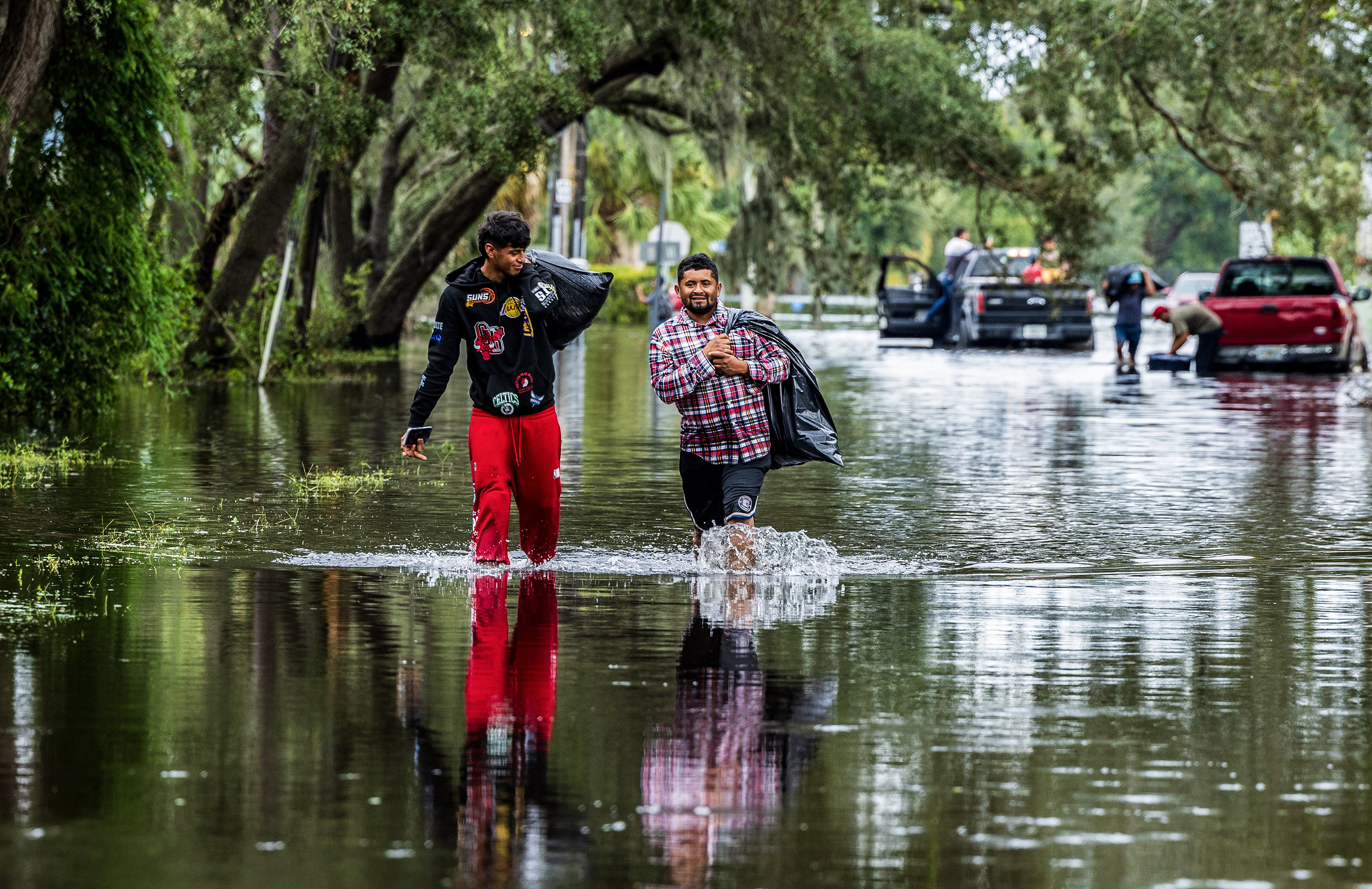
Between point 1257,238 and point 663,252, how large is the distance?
45.8 feet

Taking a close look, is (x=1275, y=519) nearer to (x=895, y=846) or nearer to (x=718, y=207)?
(x=895, y=846)

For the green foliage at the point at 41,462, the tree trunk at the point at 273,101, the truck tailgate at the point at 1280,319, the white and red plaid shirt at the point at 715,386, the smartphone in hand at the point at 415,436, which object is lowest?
the green foliage at the point at 41,462

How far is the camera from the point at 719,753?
618cm

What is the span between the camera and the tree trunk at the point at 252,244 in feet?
83.7

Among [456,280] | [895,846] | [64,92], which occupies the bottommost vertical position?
[895,846]

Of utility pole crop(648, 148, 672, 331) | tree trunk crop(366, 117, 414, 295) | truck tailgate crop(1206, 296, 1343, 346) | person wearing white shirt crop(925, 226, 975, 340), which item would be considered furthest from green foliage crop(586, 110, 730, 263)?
truck tailgate crop(1206, 296, 1343, 346)

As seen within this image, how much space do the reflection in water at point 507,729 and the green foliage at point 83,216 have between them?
9514mm

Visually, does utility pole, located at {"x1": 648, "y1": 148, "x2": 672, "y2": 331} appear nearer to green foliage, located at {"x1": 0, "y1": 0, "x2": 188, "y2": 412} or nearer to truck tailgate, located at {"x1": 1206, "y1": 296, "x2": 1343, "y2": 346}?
truck tailgate, located at {"x1": 1206, "y1": 296, "x2": 1343, "y2": 346}

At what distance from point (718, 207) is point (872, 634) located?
261 feet

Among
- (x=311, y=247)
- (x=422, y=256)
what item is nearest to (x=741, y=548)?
(x=311, y=247)

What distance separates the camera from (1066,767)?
6023mm

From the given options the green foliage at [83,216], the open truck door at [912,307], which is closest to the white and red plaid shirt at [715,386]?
the green foliage at [83,216]

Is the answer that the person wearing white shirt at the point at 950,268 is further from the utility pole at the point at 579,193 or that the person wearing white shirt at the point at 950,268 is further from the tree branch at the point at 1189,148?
the utility pole at the point at 579,193

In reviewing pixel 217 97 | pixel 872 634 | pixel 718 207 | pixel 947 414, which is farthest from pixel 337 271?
pixel 718 207
